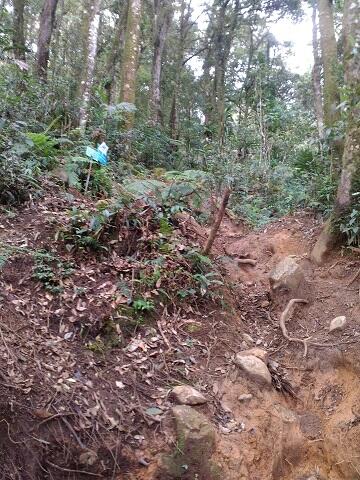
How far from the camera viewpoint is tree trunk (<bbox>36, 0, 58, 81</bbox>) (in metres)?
10.9

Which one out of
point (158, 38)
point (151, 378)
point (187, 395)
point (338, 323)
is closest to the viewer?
point (187, 395)

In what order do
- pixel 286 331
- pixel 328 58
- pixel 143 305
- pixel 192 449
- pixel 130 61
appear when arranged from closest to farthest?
pixel 192 449 → pixel 143 305 → pixel 286 331 → pixel 328 58 → pixel 130 61

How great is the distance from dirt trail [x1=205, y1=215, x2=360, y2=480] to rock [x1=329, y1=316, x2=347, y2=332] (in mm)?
62

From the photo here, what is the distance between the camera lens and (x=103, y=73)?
54.2 ft

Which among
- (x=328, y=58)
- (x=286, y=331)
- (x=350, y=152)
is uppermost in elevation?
(x=328, y=58)

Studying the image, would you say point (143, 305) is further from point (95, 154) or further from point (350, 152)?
point (350, 152)

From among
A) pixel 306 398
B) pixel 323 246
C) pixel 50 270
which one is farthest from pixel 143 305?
pixel 323 246

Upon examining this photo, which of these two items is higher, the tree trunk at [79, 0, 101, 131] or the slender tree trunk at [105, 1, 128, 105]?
the slender tree trunk at [105, 1, 128, 105]

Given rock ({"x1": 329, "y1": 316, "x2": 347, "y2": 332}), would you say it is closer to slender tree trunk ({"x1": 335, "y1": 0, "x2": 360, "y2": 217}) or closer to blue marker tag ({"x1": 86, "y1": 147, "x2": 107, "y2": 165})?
slender tree trunk ({"x1": 335, "y1": 0, "x2": 360, "y2": 217})

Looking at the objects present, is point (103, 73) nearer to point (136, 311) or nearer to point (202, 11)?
point (202, 11)

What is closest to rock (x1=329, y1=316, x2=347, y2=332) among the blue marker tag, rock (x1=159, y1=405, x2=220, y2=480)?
rock (x1=159, y1=405, x2=220, y2=480)

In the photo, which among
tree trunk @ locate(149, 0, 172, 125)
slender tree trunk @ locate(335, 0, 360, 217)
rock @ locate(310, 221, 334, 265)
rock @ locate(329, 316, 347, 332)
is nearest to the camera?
rock @ locate(329, 316, 347, 332)

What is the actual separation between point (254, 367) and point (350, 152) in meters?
3.40

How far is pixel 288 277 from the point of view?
5.77 meters
